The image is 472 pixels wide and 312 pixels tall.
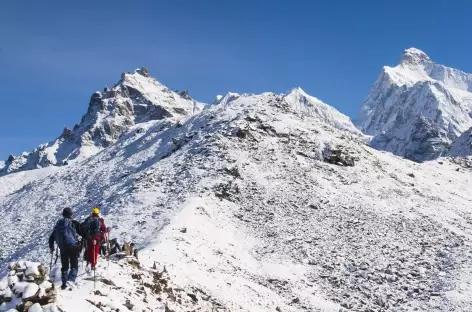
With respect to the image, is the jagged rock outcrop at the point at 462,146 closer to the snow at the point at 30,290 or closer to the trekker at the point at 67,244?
the trekker at the point at 67,244

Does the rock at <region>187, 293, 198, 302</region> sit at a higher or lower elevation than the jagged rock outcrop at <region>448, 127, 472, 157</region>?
lower

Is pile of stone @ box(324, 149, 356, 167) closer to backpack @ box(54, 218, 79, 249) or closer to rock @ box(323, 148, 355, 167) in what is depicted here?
rock @ box(323, 148, 355, 167)

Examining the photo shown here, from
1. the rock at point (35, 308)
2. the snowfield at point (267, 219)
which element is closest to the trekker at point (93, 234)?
the snowfield at point (267, 219)

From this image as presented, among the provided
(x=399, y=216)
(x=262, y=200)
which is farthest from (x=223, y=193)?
(x=399, y=216)

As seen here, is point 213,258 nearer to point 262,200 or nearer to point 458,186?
point 262,200

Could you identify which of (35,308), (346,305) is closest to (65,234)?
(35,308)

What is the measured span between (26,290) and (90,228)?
4.10 metres

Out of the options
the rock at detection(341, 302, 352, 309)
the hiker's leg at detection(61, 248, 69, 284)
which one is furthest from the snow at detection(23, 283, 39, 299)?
the rock at detection(341, 302, 352, 309)

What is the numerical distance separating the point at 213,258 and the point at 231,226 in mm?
6051

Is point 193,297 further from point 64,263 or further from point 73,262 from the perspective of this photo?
point 64,263

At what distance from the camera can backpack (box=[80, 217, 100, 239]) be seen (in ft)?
55.7

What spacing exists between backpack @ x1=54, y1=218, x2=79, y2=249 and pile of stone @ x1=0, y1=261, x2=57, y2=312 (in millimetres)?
1281

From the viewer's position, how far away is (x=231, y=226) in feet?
108

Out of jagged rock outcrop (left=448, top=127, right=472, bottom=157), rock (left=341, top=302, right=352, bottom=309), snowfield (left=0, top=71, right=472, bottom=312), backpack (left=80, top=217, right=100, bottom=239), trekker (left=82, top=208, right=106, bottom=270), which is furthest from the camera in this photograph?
jagged rock outcrop (left=448, top=127, right=472, bottom=157)
